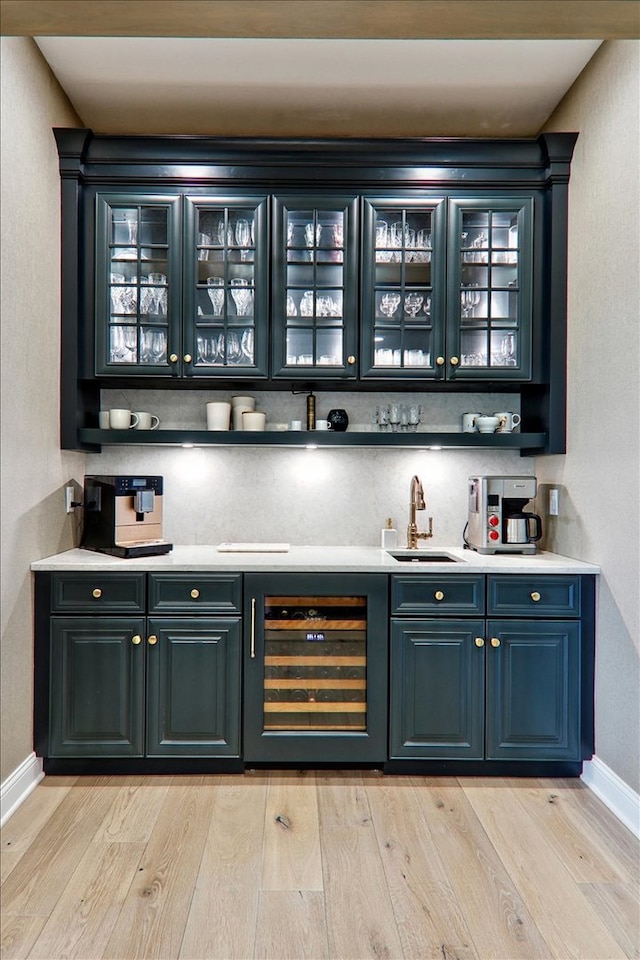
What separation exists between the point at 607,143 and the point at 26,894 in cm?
352

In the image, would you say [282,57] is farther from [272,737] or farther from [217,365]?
[272,737]

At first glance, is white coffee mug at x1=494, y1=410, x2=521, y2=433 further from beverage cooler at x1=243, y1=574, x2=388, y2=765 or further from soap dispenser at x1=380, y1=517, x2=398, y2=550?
beverage cooler at x1=243, y1=574, x2=388, y2=765

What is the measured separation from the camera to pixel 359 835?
2.18 m

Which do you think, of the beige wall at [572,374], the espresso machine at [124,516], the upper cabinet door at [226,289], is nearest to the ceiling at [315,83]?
the beige wall at [572,374]

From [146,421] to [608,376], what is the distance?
7.20 ft

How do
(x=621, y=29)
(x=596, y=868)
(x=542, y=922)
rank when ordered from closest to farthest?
(x=621, y=29), (x=542, y=922), (x=596, y=868)

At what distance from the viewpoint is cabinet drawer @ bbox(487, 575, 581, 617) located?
8.65ft

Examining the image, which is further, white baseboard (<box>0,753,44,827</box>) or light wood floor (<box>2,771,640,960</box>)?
white baseboard (<box>0,753,44,827</box>)

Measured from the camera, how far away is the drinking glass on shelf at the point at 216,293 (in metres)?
2.94

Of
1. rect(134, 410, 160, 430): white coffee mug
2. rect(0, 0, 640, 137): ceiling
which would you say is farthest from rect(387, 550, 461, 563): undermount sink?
rect(0, 0, 640, 137): ceiling

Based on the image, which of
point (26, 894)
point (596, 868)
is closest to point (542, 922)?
point (596, 868)

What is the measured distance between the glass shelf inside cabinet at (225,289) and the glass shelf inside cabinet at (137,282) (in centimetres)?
17

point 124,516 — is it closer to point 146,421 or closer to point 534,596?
point 146,421

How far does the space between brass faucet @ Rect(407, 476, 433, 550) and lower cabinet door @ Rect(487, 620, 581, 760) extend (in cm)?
65
